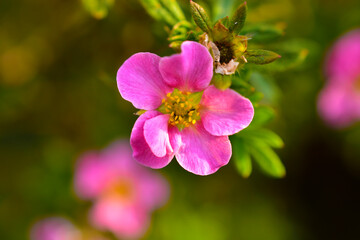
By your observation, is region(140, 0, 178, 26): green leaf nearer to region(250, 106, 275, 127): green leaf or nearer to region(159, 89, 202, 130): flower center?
region(159, 89, 202, 130): flower center

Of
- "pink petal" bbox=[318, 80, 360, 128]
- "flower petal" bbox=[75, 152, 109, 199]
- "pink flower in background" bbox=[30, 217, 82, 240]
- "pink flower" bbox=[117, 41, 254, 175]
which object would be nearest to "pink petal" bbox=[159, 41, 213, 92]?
"pink flower" bbox=[117, 41, 254, 175]

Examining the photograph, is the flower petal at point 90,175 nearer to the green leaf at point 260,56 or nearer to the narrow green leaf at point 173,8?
the narrow green leaf at point 173,8

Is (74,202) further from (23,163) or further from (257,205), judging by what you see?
(257,205)

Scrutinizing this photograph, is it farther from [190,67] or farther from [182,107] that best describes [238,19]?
[182,107]

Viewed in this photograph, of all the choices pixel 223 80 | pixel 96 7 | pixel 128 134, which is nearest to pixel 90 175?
pixel 128 134

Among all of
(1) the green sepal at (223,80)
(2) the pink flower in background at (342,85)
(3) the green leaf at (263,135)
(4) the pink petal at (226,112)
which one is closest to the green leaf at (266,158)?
(3) the green leaf at (263,135)
